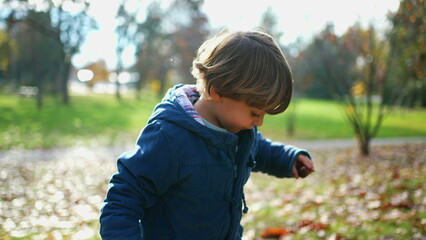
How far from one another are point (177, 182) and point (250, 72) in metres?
0.52

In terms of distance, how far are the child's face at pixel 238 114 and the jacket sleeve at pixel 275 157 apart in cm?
49

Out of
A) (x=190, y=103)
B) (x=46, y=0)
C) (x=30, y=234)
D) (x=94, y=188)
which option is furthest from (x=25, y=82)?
(x=190, y=103)

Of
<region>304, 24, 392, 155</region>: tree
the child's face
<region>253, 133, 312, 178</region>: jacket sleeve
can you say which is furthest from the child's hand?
<region>304, 24, 392, 155</region>: tree

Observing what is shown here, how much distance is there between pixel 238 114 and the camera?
1679mm

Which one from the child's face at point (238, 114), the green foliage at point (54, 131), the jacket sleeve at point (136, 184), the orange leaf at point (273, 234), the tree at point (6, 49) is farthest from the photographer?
the tree at point (6, 49)

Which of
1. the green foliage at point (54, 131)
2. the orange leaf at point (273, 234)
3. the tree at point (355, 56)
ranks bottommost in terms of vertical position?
the green foliage at point (54, 131)

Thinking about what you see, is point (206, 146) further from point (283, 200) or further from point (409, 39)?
point (409, 39)

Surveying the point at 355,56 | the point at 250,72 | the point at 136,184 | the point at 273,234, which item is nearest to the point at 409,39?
the point at 355,56

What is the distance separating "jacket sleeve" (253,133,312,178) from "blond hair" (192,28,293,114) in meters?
0.48

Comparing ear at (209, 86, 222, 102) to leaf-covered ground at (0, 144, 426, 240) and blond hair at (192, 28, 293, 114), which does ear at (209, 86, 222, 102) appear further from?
leaf-covered ground at (0, 144, 426, 240)

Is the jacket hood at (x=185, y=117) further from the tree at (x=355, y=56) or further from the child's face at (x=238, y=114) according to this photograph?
the tree at (x=355, y=56)

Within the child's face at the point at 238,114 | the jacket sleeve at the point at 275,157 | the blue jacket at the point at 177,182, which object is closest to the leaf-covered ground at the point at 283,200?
the jacket sleeve at the point at 275,157

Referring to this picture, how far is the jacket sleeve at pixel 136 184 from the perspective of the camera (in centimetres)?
145

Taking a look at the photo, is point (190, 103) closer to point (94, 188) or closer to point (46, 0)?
point (94, 188)
